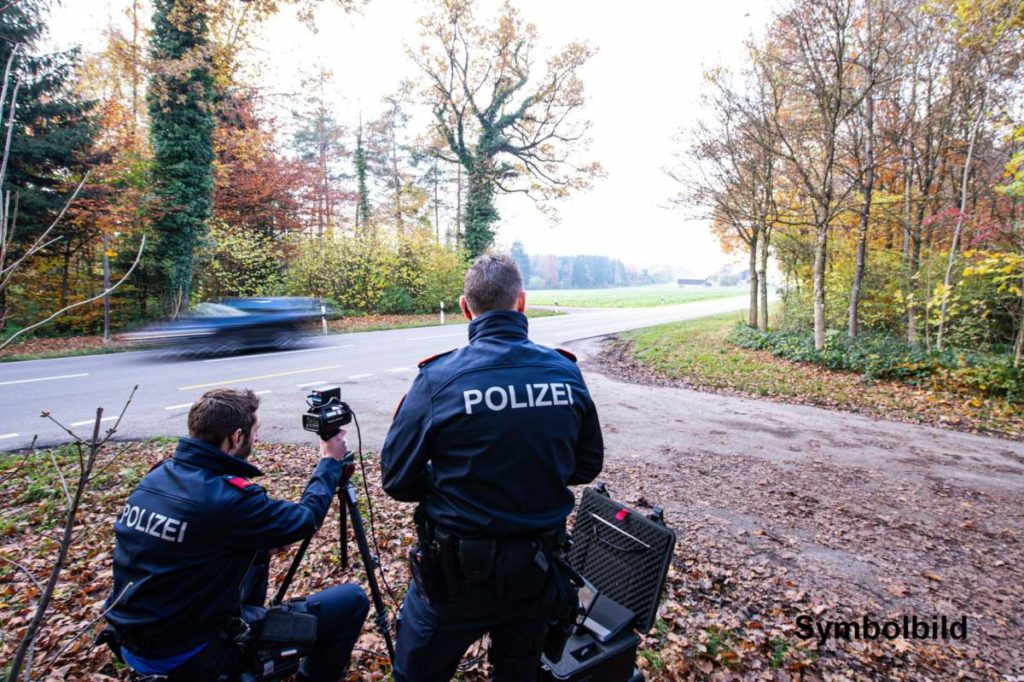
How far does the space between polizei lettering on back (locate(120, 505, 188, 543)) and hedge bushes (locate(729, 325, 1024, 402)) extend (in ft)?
39.1

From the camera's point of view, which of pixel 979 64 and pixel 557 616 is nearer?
pixel 557 616

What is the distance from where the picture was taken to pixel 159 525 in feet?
6.31

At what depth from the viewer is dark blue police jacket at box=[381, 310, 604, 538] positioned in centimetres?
187

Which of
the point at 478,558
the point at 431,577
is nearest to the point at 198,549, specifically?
the point at 431,577

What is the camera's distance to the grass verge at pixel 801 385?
8273 mm

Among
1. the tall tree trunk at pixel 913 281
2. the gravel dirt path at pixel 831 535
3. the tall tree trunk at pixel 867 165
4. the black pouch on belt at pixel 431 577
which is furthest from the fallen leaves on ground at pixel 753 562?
the tall tree trunk at pixel 913 281

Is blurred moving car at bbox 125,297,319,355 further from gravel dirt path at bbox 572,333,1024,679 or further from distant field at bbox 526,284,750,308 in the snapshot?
distant field at bbox 526,284,750,308

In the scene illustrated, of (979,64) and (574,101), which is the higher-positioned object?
(574,101)

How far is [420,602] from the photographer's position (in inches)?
80.9

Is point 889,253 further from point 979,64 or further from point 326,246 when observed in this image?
point 326,246

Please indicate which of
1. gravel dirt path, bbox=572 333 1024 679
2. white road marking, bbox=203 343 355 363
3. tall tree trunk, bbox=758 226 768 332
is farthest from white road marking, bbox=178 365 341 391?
tall tree trunk, bbox=758 226 768 332

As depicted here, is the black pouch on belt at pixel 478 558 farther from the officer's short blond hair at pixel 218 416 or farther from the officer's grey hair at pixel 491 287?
the officer's short blond hair at pixel 218 416

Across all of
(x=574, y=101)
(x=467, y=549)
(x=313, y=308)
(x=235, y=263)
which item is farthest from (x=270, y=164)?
(x=467, y=549)

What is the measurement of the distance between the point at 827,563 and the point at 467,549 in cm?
350
